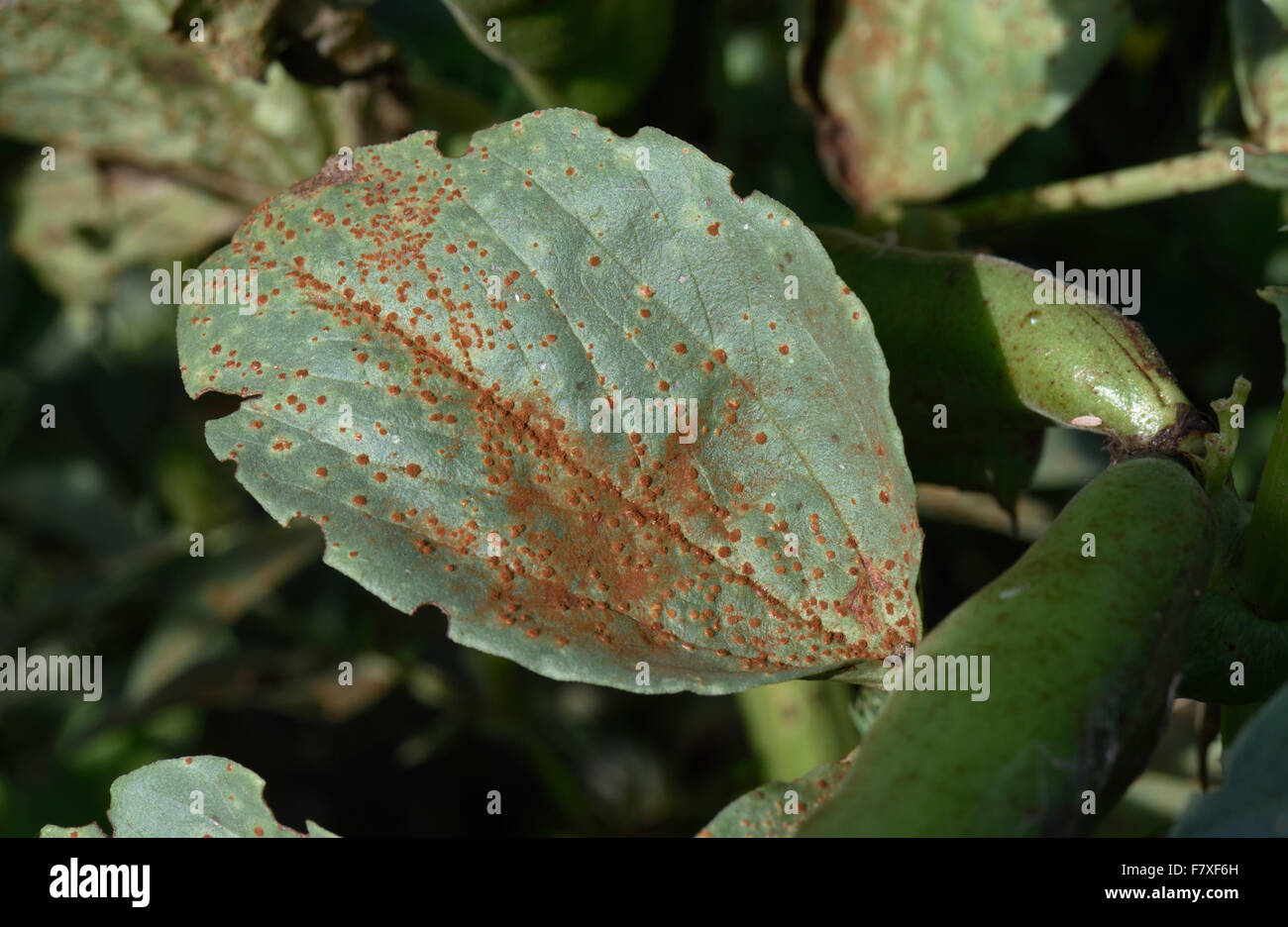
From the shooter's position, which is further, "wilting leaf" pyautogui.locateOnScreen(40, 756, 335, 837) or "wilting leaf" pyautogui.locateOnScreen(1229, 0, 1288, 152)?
"wilting leaf" pyautogui.locateOnScreen(1229, 0, 1288, 152)

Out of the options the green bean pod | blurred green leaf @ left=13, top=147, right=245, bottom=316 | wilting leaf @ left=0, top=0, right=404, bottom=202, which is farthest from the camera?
blurred green leaf @ left=13, top=147, right=245, bottom=316

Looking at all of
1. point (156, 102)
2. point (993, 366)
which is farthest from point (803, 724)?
point (156, 102)

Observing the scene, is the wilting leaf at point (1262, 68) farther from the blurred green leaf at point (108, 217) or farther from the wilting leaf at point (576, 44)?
the blurred green leaf at point (108, 217)

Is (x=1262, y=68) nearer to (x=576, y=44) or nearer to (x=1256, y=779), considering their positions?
(x=576, y=44)

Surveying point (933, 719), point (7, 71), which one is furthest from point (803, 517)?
point (7, 71)

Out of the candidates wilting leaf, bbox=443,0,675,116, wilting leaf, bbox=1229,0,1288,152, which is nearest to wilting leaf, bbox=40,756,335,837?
wilting leaf, bbox=443,0,675,116

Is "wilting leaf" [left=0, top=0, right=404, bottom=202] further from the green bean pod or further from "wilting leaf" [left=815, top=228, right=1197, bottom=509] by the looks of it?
the green bean pod
